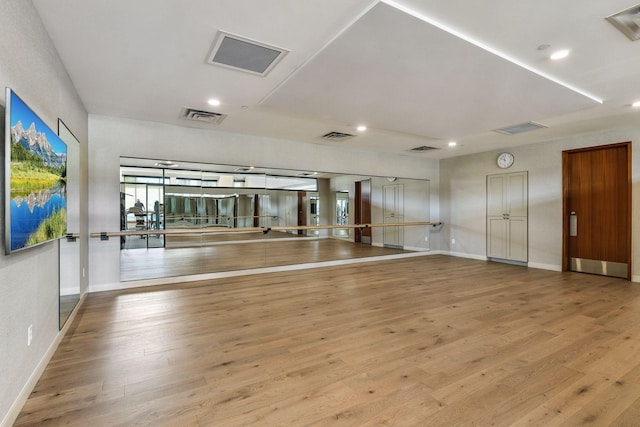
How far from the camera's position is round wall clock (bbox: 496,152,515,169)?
7168 millimetres

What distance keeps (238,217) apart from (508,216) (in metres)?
6.16

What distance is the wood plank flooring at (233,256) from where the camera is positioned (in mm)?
5160

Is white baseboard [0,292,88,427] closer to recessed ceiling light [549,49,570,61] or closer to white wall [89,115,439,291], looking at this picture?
white wall [89,115,439,291]

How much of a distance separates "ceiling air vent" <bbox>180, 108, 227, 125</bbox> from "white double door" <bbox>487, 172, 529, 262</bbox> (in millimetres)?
6454

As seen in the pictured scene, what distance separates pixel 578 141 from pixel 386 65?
18.0 feet

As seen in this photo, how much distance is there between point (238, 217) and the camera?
19.9 ft

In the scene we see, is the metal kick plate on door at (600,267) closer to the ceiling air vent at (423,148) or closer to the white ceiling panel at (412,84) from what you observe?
the white ceiling panel at (412,84)

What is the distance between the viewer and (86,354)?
2682 millimetres

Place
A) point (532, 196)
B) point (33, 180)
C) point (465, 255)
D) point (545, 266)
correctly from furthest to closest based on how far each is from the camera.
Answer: point (465, 255), point (532, 196), point (545, 266), point (33, 180)

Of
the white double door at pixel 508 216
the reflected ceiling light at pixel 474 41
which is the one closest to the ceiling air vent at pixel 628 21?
the reflected ceiling light at pixel 474 41

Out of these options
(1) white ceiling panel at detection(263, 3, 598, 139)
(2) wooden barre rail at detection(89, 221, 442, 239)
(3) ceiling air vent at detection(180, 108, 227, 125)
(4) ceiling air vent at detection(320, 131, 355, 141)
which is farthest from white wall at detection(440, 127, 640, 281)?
(3) ceiling air vent at detection(180, 108, 227, 125)

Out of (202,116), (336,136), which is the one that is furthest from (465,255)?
(202,116)

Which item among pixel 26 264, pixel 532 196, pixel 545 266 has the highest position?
pixel 532 196

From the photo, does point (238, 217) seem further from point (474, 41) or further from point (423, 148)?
point (474, 41)
